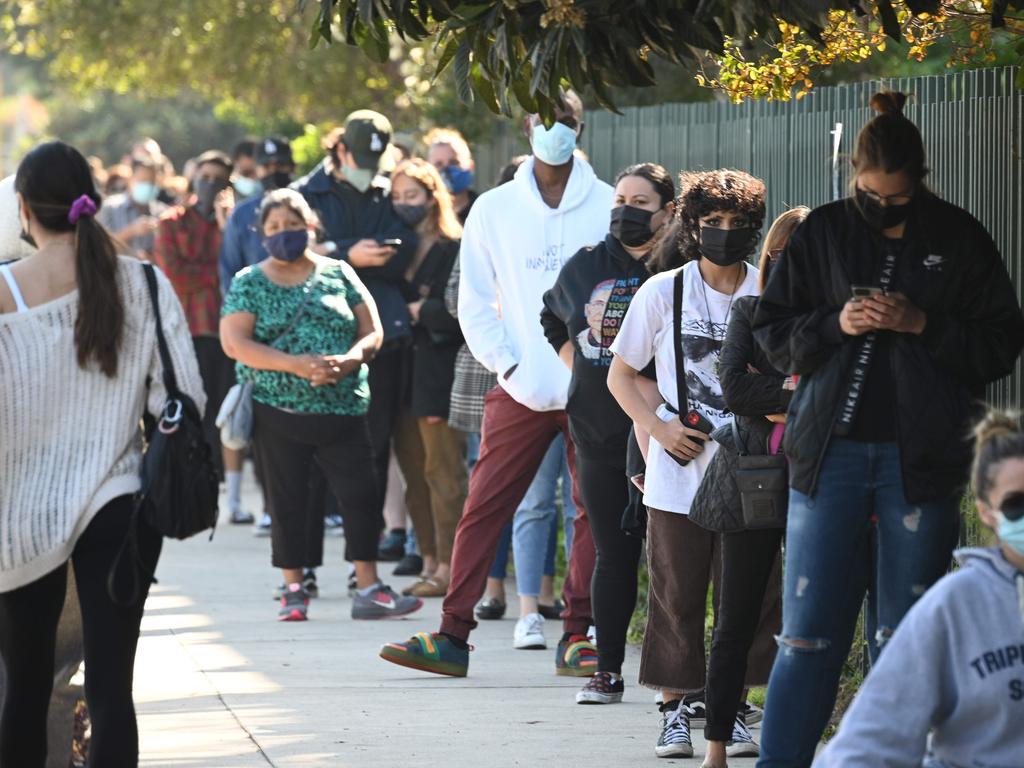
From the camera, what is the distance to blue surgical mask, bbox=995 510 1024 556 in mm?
3641

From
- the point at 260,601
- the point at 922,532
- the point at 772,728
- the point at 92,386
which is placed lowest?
the point at 260,601

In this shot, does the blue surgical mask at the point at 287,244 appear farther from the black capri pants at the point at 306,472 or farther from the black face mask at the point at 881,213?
the black face mask at the point at 881,213

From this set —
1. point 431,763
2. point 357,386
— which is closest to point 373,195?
point 357,386

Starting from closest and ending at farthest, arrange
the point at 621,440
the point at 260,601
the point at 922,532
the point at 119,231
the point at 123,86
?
the point at 922,532 < the point at 621,440 < the point at 260,601 < the point at 119,231 < the point at 123,86

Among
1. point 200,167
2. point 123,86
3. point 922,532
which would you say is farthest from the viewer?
point 123,86

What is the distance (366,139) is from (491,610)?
267cm

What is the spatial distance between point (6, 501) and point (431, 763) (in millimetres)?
1929

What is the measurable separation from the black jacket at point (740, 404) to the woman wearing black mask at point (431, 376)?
4305 millimetres

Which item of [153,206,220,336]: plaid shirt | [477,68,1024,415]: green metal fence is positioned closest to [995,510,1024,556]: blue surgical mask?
[477,68,1024,415]: green metal fence

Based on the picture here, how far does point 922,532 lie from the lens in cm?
498

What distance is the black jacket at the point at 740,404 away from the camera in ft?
18.8

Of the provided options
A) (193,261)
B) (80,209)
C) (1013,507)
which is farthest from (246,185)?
(1013,507)

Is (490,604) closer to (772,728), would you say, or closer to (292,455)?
(292,455)

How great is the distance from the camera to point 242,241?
11.7 metres
